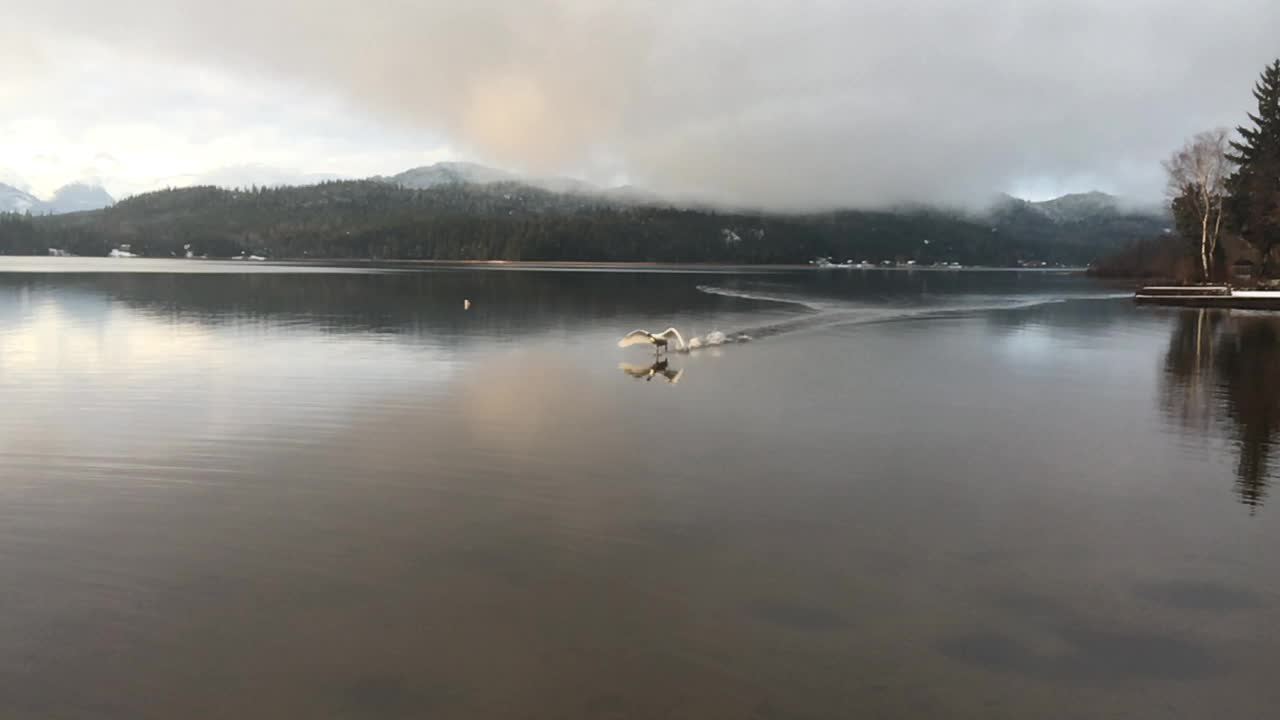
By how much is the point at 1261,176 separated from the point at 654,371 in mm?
68842

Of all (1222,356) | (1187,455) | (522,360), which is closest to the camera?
(1187,455)

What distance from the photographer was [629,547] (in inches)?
386

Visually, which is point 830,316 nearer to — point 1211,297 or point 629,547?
point 1211,297

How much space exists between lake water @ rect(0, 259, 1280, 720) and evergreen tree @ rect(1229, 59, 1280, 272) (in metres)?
56.8

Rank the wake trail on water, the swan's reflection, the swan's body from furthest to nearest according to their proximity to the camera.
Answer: the wake trail on water → the swan's body → the swan's reflection

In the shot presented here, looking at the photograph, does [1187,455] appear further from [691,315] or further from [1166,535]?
[691,315]

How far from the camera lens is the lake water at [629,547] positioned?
6.81 metres

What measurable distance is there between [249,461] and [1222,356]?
105 feet

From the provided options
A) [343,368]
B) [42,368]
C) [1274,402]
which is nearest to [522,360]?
[343,368]

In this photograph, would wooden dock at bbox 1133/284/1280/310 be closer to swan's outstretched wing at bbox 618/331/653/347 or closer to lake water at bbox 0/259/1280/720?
lake water at bbox 0/259/1280/720

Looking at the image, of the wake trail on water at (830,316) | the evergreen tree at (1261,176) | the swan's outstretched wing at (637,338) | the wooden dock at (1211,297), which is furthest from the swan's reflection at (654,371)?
the evergreen tree at (1261,176)

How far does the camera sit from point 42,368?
23.4m

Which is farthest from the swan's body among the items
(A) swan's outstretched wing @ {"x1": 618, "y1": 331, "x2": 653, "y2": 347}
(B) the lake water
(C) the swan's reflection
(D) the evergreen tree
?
(D) the evergreen tree

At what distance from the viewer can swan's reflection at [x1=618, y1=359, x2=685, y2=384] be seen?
23.7 metres
